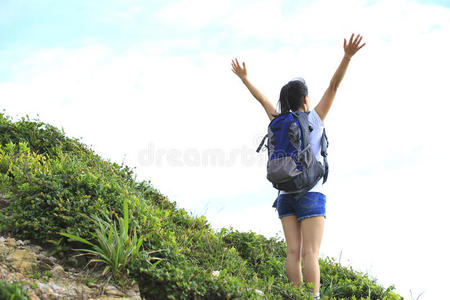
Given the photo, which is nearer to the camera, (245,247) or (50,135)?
(245,247)

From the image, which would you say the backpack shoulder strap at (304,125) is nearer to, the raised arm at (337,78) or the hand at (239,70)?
the raised arm at (337,78)

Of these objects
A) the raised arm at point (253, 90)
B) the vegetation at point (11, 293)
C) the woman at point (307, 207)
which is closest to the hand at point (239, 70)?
the raised arm at point (253, 90)

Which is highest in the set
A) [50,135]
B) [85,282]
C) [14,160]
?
[50,135]

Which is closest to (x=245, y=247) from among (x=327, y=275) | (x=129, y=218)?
(x=327, y=275)

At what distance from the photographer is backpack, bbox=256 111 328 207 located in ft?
17.7

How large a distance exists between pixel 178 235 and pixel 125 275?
1.85 metres

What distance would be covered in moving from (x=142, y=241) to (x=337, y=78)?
3.37 meters

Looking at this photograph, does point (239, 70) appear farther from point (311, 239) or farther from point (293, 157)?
point (311, 239)

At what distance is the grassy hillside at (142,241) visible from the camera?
201 inches

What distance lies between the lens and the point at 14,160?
782cm

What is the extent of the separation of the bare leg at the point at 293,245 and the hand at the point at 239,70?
8.33 ft

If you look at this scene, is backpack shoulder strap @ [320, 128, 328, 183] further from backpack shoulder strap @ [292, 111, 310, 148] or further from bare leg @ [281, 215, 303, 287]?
bare leg @ [281, 215, 303, 287]

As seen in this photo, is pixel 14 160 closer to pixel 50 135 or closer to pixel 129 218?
pixel 50 135

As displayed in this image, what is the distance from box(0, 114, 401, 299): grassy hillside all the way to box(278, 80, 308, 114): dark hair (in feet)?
7.84
